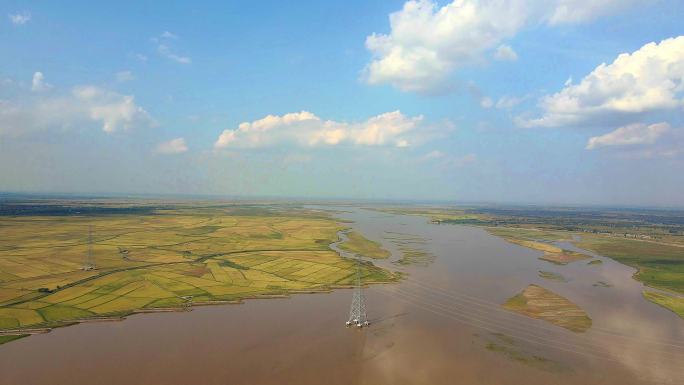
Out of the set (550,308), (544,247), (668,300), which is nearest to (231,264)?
(550,308)

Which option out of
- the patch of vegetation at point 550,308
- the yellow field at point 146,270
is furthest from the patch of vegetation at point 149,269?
the patch of vegetation at point 550,308

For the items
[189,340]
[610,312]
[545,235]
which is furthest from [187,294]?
[545,235]

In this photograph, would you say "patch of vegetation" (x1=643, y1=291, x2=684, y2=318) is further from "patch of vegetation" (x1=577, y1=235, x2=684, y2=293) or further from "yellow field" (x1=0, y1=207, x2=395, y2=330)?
"yellow field" (x1=0, y1=207, x2=395, y2=330)

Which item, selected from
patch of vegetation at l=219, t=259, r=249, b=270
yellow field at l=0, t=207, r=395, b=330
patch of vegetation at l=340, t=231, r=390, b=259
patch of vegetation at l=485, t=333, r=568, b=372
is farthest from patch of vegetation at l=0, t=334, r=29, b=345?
patch of vegetation at l=340, t=231, r=390, b=259

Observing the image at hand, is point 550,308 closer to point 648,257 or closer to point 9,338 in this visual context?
point 9,338

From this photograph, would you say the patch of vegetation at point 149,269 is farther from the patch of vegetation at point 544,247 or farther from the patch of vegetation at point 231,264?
the patch of vegetation at point 544,247

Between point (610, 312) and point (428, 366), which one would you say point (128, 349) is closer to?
point (428, 366)
